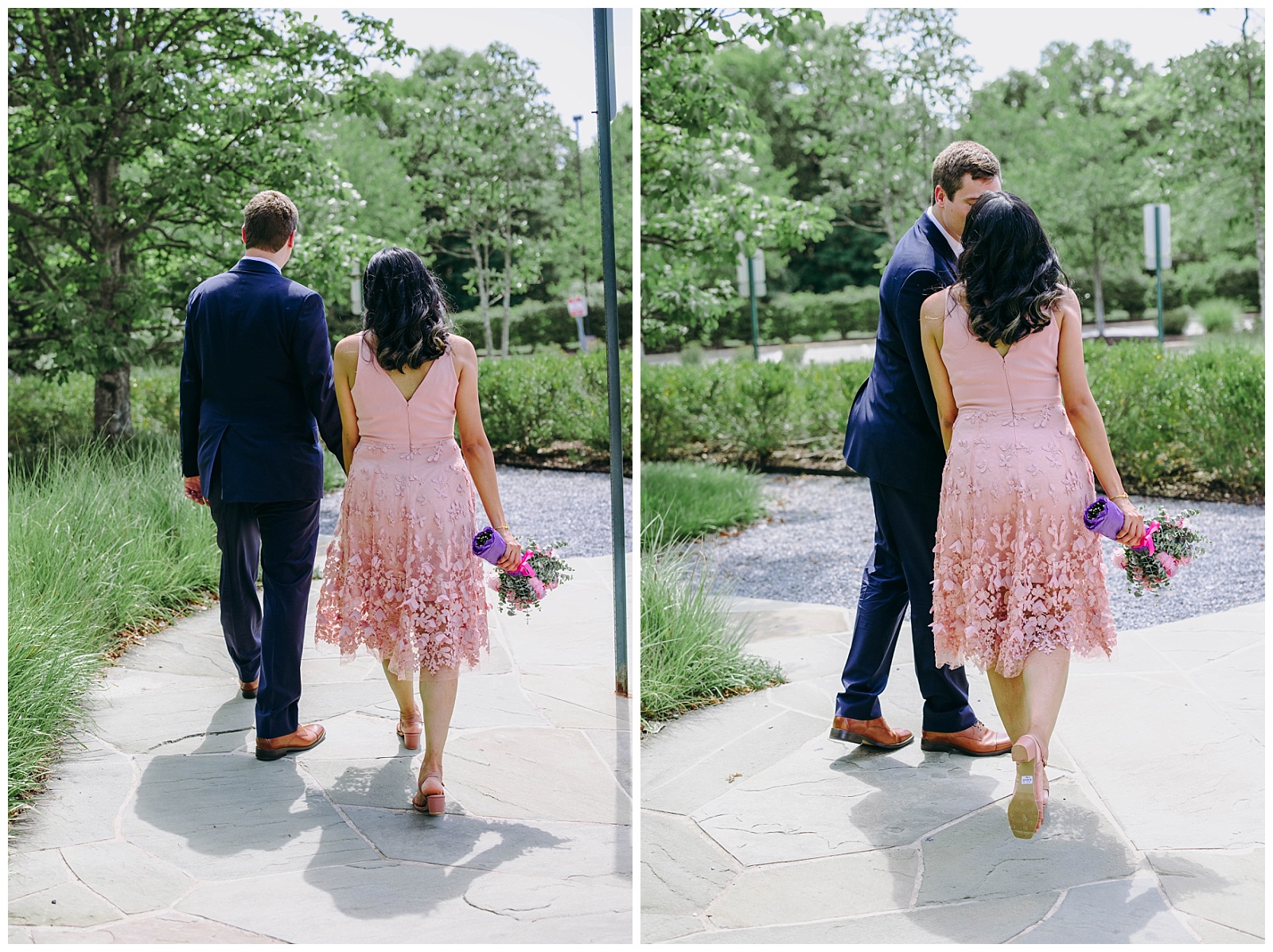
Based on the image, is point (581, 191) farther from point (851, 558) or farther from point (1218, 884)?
point (1218, 884)

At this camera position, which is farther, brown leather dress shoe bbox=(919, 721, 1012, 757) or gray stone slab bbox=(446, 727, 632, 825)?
brown leather dress shoe bbox=(919, 721, 1012, 757)

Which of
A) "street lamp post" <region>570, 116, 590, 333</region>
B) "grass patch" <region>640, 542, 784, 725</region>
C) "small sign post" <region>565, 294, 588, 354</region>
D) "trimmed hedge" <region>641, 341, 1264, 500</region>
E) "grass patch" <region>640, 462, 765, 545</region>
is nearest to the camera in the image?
"grass patch" <region>640, 542, 784, 725</region>

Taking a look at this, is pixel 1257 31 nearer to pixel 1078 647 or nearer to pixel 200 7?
pixel 200 7

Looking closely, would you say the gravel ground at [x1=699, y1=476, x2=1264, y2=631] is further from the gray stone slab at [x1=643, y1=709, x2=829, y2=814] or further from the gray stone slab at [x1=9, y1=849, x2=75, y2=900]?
the gray stone slab at [x1=9, y1=849, x2=75, y2=900]

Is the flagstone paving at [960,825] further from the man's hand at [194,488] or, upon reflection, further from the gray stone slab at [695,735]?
the man's hand at [194,488]

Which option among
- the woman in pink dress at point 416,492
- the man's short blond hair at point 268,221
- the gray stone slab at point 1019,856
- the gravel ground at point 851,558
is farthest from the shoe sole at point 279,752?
the gravel ground at point 851,558

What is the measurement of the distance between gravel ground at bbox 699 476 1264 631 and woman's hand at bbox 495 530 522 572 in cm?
268

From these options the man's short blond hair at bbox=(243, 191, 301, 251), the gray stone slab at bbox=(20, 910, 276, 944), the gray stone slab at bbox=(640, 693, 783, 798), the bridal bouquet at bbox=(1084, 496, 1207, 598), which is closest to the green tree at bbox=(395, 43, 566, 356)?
the man's short blond hair at bbox=(243, 191, 301, 251)

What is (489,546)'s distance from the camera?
10.3 ft

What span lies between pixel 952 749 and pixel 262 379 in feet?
8.46

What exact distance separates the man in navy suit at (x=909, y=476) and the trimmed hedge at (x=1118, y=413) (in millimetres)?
5098

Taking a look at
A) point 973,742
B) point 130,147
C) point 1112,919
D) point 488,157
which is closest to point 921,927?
point 1112,919

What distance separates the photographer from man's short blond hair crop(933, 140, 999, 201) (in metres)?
3.22

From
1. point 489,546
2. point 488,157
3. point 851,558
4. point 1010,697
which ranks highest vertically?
point 488,157
